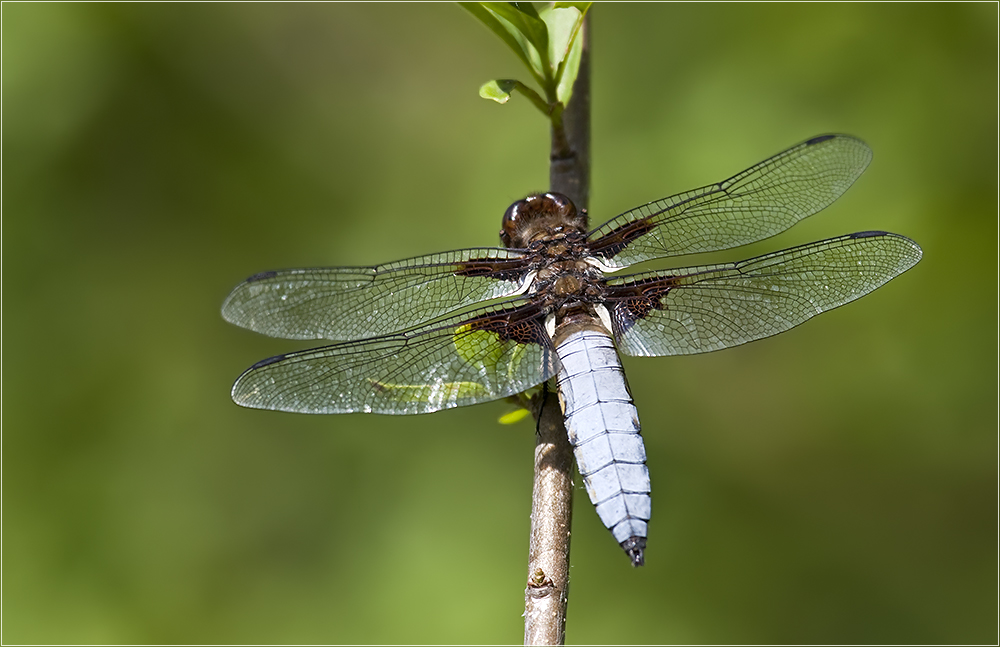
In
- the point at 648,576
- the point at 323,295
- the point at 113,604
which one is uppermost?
the point at 323,295

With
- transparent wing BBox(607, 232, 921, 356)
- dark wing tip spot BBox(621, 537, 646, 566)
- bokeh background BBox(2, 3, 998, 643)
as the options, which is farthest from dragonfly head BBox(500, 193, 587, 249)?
bokeh background BBox(2, 3, 998, 643)

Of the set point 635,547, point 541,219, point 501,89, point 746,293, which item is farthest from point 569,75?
point 635,547

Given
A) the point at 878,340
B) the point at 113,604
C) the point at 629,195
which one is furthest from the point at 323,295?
the point at 878,340

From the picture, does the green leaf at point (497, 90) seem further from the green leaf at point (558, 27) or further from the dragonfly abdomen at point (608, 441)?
the dragonfly abdomen at point (608, 441)

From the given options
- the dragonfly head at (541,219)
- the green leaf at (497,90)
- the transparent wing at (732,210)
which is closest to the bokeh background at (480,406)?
the transparent wing at (732,210)

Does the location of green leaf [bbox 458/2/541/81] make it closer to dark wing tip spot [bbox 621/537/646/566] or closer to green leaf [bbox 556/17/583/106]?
green leaf [bbox 556/17/583/106]

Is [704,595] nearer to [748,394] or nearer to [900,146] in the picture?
[748,394]

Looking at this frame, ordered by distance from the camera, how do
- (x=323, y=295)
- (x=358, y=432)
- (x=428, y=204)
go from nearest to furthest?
(x=323, y=295) → (x=358, y=432) → (x=428, y=204)
